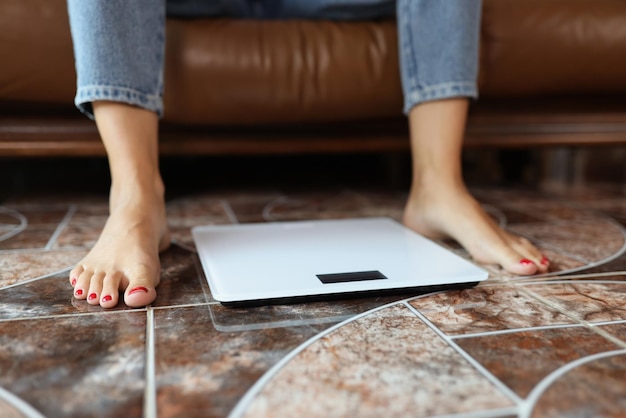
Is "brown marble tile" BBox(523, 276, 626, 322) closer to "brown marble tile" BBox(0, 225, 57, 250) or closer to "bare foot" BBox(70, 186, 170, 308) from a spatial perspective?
"bare foot" BBox(70, 186, 170, 308)

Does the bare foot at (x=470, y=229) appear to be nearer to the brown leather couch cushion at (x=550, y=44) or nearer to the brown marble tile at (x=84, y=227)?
the brown leather couch cushion at (x=550, y=44)

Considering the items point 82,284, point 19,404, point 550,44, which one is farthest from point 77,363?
point 550,44

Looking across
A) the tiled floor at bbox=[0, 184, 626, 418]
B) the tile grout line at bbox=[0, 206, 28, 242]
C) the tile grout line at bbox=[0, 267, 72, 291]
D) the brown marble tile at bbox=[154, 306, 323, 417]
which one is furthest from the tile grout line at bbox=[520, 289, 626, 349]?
the tile grout line at bbox=[0, 206, 28, 242]

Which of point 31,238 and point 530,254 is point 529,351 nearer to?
point 530,254

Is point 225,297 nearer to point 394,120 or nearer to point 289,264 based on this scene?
point 289,264

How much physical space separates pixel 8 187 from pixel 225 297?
125 cm

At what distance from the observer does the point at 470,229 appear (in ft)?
2.89

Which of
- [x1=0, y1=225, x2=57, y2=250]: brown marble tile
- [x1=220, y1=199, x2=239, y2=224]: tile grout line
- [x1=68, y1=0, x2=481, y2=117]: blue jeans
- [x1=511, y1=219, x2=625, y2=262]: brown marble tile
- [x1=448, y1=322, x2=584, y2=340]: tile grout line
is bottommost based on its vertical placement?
[x1=220, y1=199, x2=239, y2=224]: tile grout line

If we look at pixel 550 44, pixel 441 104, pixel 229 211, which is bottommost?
pixel 229 211

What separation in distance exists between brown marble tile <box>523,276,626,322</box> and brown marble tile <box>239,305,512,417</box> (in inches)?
7.4

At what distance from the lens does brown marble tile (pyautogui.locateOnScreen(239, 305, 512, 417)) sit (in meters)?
0.45

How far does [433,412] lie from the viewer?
17.7 inches

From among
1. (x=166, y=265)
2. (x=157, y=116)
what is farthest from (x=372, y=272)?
(x=157, y=116)

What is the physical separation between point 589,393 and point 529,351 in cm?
8
